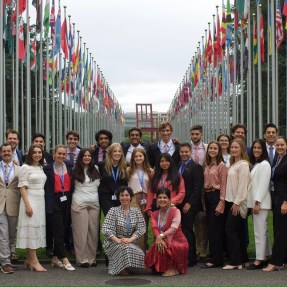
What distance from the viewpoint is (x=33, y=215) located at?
9078 millimetres

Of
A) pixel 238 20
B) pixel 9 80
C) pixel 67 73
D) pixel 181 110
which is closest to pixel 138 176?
pixel 238 20

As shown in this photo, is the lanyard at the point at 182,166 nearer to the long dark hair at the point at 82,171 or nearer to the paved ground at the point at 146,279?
the long dark hair at the point at 82,171

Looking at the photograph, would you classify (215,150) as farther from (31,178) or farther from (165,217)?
(31,178)

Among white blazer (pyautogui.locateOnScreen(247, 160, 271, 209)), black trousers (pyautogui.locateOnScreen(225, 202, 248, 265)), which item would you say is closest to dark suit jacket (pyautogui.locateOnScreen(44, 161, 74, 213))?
black trousers (pyautogui.locateOnScreen(225, 202, 248, 265))

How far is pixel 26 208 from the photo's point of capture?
9.00m

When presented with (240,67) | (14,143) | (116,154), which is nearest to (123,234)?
(116,154)

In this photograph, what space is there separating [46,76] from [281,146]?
17891 millimetres

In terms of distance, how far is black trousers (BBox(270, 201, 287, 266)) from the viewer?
8859mm

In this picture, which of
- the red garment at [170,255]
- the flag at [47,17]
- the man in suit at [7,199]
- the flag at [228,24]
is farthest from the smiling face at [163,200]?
the flag at [228,24]

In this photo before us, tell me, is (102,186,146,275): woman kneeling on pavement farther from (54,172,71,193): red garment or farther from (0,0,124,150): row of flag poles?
(0,0,124,150): row of flag poles

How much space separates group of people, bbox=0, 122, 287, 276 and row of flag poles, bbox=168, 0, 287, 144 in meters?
10.2

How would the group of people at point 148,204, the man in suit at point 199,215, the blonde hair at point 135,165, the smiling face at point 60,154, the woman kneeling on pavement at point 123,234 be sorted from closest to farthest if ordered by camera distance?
the woman kneeling on pavement at point 123,234 < the group of people at point 148,204 < the smiling face at point 60,154 < the blonde hair at point 135,165 < the man in suit at point 199,215

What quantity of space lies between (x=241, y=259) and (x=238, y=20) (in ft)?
49.7

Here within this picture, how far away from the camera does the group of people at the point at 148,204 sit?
893 cm
